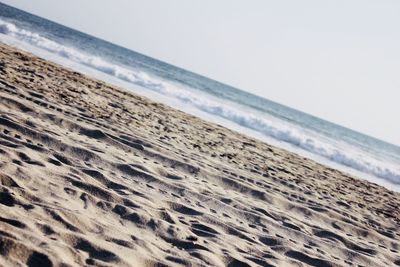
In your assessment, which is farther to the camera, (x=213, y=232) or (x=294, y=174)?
(x=294, y=174)

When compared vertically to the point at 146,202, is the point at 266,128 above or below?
above

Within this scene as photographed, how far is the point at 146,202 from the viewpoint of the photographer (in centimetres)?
389

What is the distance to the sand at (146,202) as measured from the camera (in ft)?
9.24

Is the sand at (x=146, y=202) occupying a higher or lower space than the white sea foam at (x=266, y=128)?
lower

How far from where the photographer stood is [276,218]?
4824 millimetres

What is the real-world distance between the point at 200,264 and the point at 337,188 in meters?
6.44

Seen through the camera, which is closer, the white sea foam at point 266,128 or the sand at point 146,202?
the sand at point 146,202

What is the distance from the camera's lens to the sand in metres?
2.82

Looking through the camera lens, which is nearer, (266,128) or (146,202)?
(146,202)

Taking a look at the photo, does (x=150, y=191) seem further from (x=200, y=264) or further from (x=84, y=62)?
(x=84, y=62)

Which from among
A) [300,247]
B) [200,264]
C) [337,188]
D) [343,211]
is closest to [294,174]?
[337,188]

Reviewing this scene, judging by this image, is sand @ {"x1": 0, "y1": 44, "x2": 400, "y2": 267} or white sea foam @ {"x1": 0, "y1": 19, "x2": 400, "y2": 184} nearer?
sand @ {"x1": 0, "y1": 44, "x2": 400, "y2": 267}

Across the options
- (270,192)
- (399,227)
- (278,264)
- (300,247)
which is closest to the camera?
(278,264)

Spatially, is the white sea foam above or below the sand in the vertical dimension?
above
